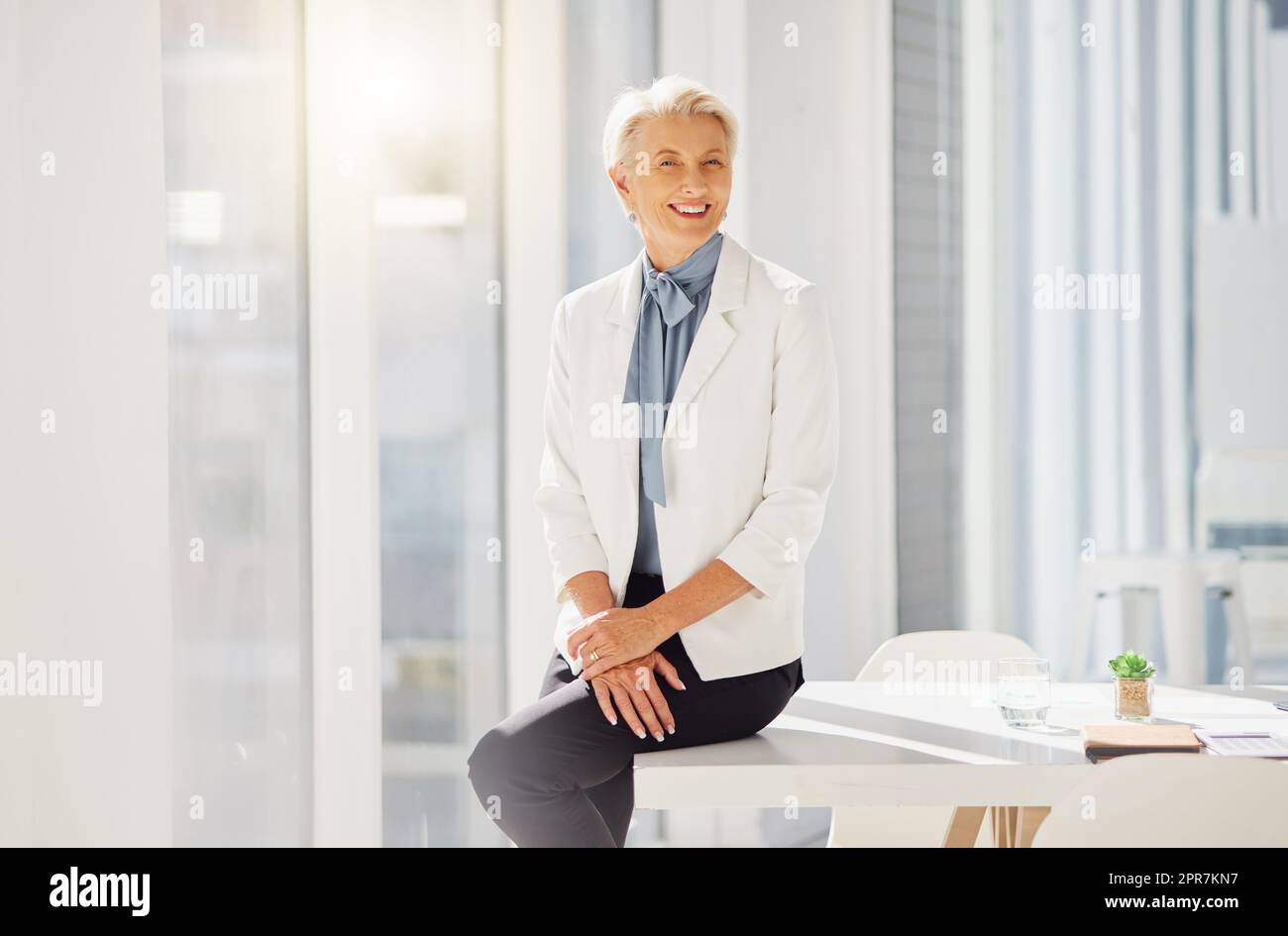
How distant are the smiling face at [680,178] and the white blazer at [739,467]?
9cm

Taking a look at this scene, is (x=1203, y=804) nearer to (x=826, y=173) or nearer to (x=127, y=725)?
(x=127, y=725)

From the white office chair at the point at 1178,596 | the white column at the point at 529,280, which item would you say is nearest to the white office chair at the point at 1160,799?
the white column at the point at 529,280

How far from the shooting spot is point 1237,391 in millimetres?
3406

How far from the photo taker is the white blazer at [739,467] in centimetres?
186

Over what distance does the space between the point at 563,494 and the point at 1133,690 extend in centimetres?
101

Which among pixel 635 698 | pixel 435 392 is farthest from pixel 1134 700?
pixel 435 392

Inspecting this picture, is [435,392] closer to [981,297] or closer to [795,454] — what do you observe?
[795,454]

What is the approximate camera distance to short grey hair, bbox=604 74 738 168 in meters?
1.93

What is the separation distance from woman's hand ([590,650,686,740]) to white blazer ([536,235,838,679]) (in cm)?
10

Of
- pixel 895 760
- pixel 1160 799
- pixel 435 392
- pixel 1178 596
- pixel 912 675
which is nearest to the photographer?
pixel 1160 799

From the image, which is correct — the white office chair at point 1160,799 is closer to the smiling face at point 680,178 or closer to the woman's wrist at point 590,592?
the woman's wrist at point 590,592

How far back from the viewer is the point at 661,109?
6.34ft
